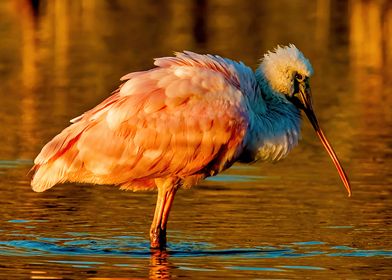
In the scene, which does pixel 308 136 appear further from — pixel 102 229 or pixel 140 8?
pixel 140 8

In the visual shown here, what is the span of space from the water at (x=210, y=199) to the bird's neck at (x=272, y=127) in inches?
28.8

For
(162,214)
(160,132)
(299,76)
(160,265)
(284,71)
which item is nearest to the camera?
(160,265)

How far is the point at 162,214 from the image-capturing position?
503 inches

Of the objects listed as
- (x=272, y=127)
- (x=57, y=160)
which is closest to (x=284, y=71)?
(x=272, y=127)

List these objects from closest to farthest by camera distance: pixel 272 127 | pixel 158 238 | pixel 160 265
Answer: pixel 160 265
pixel 158 238
pixel 272 127

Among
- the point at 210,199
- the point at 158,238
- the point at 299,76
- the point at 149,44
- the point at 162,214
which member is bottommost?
the point at 158,238

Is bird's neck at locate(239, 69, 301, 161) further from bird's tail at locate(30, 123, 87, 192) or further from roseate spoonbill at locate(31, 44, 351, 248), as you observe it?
bird's tail at locate(30, 123, 87, 192)

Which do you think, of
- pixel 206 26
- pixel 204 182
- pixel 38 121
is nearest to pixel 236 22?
pixel 206 26

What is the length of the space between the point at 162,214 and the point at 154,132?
0.76 m

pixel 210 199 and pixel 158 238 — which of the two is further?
pixel 210 199

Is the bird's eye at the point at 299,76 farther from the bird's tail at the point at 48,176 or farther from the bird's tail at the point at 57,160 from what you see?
the bird's tail at the point at 48,176

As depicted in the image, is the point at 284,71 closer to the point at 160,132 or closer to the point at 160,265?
the point at 160,132

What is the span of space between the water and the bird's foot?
10 centimetres

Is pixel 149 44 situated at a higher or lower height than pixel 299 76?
higher
